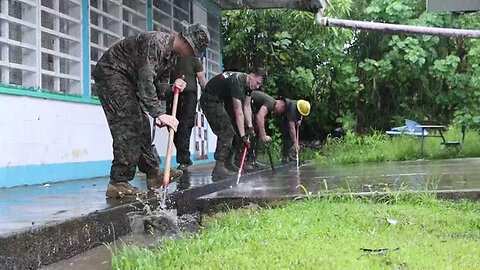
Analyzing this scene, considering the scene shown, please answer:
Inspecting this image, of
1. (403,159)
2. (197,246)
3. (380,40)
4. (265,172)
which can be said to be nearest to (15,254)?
(197,246)

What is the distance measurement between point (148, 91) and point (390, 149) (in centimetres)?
919

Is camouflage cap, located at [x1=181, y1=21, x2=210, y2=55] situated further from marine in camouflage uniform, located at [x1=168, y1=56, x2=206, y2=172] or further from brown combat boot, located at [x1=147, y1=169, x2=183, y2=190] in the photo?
marine in camouflage uniform, located at [x1=168, y1=56, x2=206, y2=172]

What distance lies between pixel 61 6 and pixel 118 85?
252cm

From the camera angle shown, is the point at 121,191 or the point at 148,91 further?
the point at 121,191

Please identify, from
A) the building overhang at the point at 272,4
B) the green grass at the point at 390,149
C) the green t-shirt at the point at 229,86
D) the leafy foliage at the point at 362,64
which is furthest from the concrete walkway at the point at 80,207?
the leafy foliage at the point at 362,64

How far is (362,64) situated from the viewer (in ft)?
53.4

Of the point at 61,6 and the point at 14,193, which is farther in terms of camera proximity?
the point at 61,6

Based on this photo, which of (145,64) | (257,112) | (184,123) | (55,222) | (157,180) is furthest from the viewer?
(257,112)

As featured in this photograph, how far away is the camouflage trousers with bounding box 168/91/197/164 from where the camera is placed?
7648 millimetres

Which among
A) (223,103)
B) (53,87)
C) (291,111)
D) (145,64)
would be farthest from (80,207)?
(291,111)

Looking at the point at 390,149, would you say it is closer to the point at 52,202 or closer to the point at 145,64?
the point at 145,64

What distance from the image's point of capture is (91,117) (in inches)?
296

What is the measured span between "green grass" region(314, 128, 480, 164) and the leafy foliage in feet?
2.11

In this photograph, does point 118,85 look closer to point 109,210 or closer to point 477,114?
point 109,210
